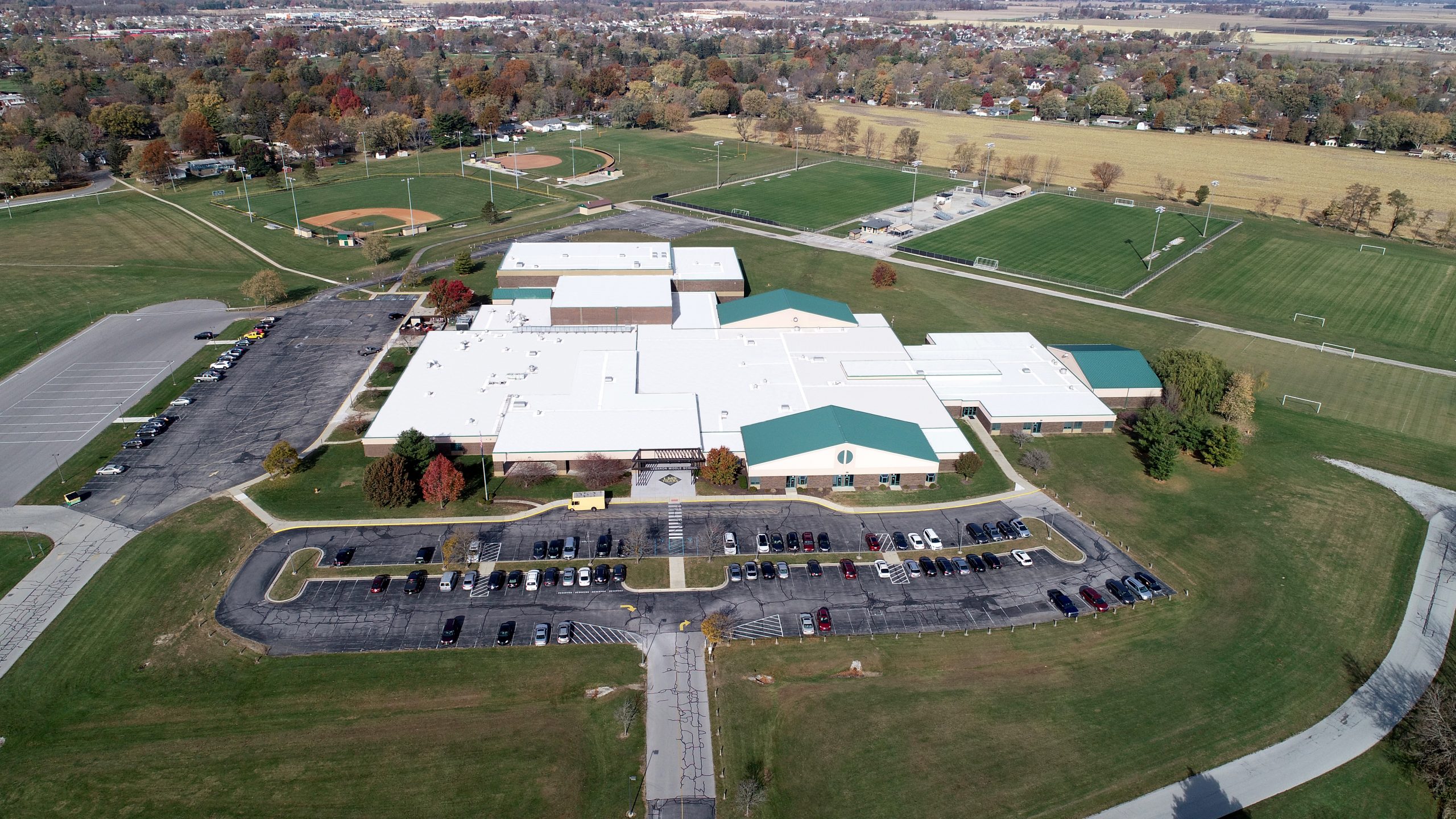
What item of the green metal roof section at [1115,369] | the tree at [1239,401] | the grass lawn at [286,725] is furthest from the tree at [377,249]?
the tree at [1239,401]

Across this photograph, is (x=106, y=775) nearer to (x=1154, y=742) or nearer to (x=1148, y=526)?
(x=1154, y=742)

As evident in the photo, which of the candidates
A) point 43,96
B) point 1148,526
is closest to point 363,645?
point 1148,526

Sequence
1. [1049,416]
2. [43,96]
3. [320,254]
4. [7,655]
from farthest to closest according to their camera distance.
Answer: [43,96] → [320,254] → [1049,416] → [7,655]

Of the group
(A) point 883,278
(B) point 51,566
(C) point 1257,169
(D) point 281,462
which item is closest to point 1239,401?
(A) point 883,278

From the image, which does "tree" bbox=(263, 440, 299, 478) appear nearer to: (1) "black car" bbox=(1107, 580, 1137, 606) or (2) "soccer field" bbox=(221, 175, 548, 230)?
(1) "black car" bbox=(1107, 580, 1137, 606)

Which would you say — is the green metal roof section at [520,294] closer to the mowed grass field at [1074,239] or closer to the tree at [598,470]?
the tree at [598,470]

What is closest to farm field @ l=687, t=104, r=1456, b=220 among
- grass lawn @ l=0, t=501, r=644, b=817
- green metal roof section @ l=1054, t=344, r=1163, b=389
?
green metal roof section @ l=1054, t=344, r=1163, b=389
